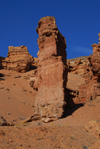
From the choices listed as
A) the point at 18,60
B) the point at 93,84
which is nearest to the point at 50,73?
the point at 93,84

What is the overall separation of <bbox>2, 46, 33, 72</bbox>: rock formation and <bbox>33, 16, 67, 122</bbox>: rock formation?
782 inches

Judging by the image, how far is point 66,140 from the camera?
9586mm

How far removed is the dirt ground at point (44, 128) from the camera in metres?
8.38

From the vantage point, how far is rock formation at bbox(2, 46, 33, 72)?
1503 inches

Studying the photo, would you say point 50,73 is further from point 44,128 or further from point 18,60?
point 18,60

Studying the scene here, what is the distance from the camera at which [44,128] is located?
10.4m

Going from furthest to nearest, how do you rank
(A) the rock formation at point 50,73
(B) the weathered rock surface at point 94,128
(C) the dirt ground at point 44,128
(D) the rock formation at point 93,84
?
(D) the rock formation at point 93,84 → (A) the rock formation at point 50,73 → (B) the weathered rock surface at point 94,128 → (C) the dirt ground at point 44,128

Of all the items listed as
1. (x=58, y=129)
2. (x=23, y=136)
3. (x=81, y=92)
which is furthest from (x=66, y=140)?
(x=81, y=92)

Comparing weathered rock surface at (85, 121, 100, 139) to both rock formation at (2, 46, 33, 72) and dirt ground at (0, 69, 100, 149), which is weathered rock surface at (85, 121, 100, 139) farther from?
rock formation at (2, 46, 33, 72)

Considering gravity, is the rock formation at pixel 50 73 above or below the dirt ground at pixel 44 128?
above

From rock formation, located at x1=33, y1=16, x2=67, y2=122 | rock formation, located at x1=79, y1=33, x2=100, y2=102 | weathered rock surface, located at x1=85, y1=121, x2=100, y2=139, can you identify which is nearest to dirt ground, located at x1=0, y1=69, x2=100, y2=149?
weathered rock surface, located at x1=85, y1=121, x2=100, y2=139

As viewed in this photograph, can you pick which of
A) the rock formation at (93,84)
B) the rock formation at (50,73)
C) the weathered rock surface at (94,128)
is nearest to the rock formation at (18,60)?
the rock formation at (93,84)

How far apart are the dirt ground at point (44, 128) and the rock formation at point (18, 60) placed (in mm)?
10947

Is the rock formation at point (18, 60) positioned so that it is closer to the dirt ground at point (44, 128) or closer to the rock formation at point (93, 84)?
the dirt ground at point (44, 128)
